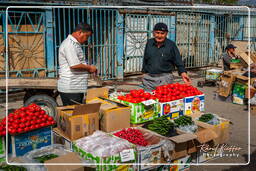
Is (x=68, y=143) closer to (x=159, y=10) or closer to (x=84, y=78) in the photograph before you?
(x=84, y=78)

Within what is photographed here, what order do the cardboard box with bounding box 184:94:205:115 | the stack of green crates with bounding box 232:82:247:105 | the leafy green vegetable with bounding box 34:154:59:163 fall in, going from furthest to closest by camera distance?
the stack of green crates with bounding box 232:82:247:105, the cardboard box with bounding box 184:94:205:115, the leafy green vegetable with bounding box 34:154:59:163

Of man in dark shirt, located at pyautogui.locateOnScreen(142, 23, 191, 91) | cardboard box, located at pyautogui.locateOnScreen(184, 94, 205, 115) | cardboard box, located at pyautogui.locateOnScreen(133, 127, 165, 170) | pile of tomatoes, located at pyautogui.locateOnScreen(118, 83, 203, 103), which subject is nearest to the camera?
cardboard box, located at pyautogui.locateOnScreen(133, 127, 165, 170)

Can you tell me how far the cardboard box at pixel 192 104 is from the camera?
203 inches

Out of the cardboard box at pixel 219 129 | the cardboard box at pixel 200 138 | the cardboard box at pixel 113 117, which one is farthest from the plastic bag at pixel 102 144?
the cardboard box at pixel 219 129

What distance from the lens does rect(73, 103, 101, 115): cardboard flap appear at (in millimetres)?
3859

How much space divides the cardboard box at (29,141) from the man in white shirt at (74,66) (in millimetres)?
682

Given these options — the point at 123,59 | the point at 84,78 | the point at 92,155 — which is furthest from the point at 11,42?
the point at 92,155

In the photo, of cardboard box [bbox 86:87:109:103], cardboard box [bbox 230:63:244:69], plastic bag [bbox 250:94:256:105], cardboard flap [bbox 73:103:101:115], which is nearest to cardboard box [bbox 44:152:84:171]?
cardboard flap [bbox 73:103:101:115]

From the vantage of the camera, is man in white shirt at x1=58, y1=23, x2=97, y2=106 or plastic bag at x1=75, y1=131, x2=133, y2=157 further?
man in white shirt at x1=58, y1=23, x2=97, y2=106

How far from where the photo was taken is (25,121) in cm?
398

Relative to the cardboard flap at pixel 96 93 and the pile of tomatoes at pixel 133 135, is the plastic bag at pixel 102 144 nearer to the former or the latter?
the pile of tomatoes at pixel 133 135

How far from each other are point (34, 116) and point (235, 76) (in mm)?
6744

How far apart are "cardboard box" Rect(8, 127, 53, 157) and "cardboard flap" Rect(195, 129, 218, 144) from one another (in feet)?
6.92

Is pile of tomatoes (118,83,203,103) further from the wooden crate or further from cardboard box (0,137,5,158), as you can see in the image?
the wooden crate
